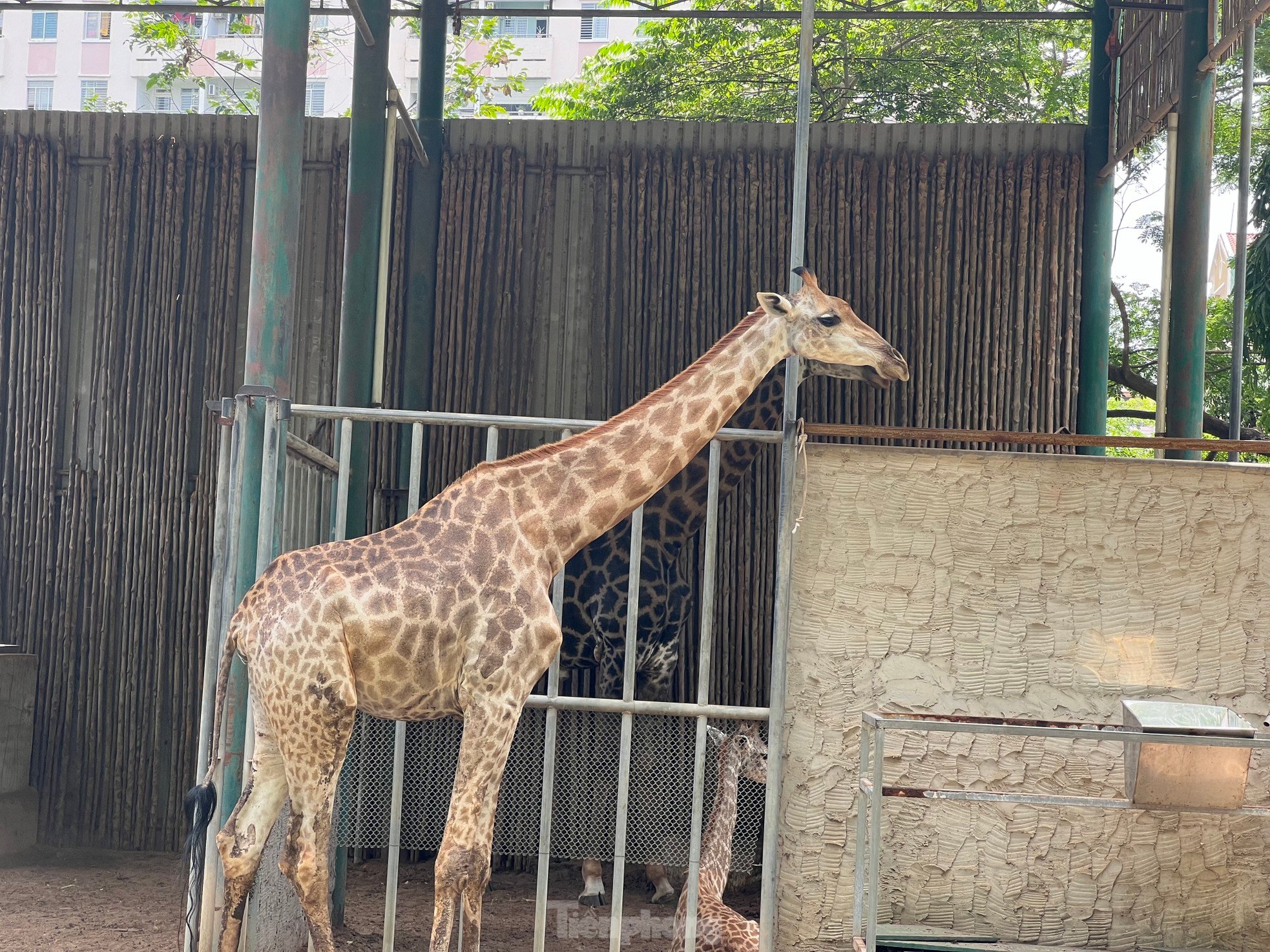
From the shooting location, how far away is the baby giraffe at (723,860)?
4824 millimetres

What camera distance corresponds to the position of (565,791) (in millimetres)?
7137

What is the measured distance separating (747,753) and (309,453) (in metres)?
2.28

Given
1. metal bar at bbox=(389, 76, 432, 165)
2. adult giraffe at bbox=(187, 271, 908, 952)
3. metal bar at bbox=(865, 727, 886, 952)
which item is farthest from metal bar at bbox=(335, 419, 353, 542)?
metal bar at bbox=(389, 76, 432, 165)

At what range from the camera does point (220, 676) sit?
A: 14.5ft

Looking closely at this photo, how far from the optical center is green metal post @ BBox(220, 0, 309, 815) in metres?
4.88

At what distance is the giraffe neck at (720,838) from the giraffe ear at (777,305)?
6.31 feet

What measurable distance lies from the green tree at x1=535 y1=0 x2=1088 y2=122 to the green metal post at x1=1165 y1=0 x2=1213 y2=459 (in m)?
4.77

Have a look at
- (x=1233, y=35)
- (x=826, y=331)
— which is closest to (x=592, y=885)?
(x=826, y=331)

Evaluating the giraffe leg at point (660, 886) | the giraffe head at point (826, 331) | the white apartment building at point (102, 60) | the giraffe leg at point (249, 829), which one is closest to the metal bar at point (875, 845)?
the giraffe head at point (826, 331)

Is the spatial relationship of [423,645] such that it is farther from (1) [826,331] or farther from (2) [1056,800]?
(2) [1056,800]

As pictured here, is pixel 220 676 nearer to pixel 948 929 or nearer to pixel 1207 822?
pixel 948 929

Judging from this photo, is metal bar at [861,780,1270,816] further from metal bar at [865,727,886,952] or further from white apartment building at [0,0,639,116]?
white apartment building at [0,0,639,116]

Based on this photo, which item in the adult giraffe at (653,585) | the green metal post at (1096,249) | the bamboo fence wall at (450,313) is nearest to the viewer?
the adult giraffe at (653,585)

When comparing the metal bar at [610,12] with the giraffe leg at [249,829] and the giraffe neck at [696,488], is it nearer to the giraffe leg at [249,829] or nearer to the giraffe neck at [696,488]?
the giraffe neck at [696,488]
